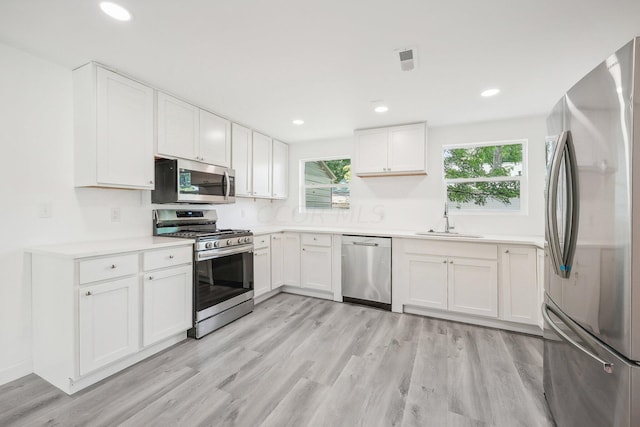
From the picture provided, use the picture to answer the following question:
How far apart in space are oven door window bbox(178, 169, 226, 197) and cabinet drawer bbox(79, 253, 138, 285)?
0.86m

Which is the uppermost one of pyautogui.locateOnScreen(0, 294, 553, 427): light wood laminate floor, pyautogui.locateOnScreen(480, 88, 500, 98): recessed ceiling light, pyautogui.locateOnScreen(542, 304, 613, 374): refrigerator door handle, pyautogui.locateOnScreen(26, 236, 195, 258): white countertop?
pyautogui.locateOnScreen(480, 88, 500, 98): recessed ceiling light

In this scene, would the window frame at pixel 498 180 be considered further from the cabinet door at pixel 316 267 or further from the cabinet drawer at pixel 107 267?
the cabinet drawer at pixel 107 267

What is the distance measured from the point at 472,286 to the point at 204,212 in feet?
10.3

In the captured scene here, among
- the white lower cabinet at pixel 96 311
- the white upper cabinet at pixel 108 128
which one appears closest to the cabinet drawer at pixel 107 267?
the white lower cabinet at pixel 96 311

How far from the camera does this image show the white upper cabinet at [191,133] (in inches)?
103

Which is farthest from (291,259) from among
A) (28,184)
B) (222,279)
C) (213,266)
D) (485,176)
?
(485,176)

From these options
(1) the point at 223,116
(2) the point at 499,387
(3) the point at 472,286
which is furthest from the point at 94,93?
(3) the point at 472,286

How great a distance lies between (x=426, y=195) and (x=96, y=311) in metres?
3.62

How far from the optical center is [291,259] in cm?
388

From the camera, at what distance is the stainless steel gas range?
8.39 ft

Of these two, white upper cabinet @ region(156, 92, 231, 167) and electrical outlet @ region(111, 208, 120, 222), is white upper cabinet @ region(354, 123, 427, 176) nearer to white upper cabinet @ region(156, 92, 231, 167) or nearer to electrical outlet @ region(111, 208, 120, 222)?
white upper cabinet @ region(156, 92, 231, 167)

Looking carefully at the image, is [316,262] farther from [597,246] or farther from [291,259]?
[597,246]

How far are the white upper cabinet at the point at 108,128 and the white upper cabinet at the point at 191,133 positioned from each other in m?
0.19

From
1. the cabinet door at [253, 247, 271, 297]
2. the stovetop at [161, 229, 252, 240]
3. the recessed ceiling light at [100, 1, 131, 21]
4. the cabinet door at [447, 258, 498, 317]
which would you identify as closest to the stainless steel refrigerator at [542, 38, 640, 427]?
the cabinet door at [447, 258, 498, 317]
